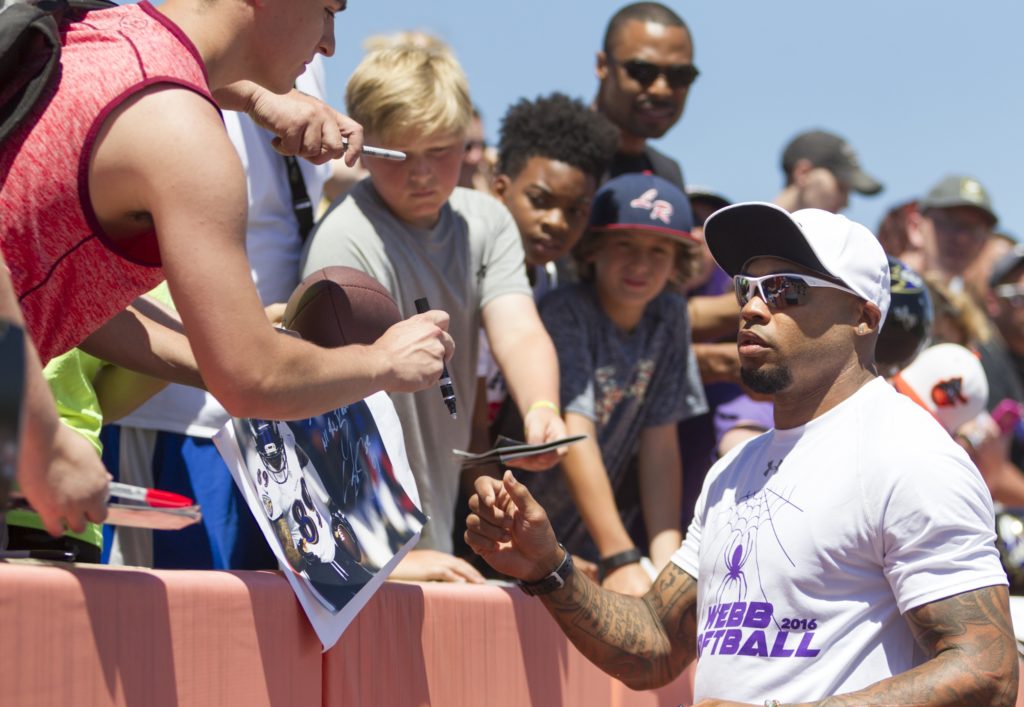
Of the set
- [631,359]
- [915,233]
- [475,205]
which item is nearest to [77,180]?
[475,205]

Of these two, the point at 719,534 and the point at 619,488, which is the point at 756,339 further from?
the point at 619,488

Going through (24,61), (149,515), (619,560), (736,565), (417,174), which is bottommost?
(619,560)

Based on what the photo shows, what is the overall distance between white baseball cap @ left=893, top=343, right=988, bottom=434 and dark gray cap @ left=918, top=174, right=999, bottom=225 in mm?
3229

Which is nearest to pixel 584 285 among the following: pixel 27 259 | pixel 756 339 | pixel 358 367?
pixel 756 339

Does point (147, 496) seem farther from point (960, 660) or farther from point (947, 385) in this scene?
point (947, 385)

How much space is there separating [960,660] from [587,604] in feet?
3.35

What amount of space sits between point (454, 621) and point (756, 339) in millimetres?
1062

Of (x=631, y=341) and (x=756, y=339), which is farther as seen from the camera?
(x=631, y=341)

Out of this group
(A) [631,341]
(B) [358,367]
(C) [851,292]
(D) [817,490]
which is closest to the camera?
(B) [358,367]

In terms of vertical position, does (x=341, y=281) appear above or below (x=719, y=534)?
above

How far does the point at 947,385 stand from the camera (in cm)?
547

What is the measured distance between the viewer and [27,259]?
2.34 meters

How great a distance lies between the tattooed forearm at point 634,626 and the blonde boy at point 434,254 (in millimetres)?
772

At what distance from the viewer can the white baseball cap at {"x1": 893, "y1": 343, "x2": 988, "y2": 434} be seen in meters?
5.47
